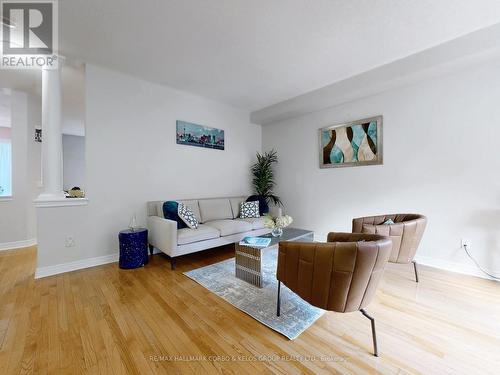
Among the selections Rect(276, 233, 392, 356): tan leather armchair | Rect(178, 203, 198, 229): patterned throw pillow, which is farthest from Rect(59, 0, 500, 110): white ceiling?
Rect(276, 233, 392, 356): tan leather armchair

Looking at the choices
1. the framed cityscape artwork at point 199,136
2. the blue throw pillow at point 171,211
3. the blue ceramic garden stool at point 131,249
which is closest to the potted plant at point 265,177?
the framed cityscape artwork at point 199,136

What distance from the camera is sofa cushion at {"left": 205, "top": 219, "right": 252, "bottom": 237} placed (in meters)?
3.38

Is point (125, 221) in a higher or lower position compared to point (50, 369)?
higher

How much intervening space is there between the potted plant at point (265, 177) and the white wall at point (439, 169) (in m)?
1.31

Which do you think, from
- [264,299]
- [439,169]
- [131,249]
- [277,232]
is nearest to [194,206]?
[131,249]

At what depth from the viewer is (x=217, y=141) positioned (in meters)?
4.42

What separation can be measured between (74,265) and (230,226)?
213 cm

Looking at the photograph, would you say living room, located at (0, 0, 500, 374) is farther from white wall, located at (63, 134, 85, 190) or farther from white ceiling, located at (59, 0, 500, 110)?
white wall, located at (63, 134, 85, 190)

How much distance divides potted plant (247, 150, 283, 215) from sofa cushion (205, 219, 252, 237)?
3.91 feet

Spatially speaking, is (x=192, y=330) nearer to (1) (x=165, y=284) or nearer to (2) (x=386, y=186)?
(1) (x=165, y=284)

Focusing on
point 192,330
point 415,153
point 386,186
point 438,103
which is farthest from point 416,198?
point 192,330

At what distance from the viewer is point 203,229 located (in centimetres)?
317

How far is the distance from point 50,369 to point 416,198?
13.5 ft

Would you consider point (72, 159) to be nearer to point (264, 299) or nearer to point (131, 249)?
point (131, 249)
